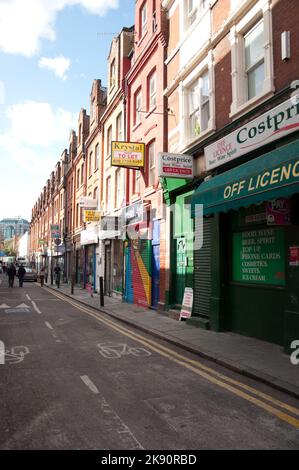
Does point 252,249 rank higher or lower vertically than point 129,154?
lower

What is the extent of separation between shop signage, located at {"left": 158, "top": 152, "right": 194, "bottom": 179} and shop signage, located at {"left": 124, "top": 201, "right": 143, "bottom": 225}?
525 centimetres

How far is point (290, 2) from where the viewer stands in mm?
8109

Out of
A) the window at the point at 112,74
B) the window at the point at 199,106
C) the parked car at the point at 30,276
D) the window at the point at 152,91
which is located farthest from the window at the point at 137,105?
the parked car at the point at 30,276

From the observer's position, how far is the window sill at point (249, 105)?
8.64 metres

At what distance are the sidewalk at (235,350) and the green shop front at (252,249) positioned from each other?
1.41 ft

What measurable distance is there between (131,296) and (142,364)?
1132 cm

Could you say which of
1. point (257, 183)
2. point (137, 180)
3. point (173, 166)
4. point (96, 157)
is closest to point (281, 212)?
point (257, 183)

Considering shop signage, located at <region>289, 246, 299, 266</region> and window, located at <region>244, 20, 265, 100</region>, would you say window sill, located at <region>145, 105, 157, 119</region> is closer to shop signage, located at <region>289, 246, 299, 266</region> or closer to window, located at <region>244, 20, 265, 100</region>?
window, located at <region>244, 20, 265, 100</region>

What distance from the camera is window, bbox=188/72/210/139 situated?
12289 millimetres

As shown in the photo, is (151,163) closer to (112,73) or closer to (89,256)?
(112,73)

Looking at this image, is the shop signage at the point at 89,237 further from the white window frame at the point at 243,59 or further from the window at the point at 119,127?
the white window frame at the point at 243,59

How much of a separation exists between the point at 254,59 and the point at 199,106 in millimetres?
3049

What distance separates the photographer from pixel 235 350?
8.17 m

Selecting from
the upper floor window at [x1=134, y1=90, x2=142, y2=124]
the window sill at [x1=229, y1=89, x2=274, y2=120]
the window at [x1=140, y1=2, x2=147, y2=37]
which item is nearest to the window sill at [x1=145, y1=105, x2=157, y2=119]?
the upper floor window at [x1=134, y1=90, x2=142, y2=124]
